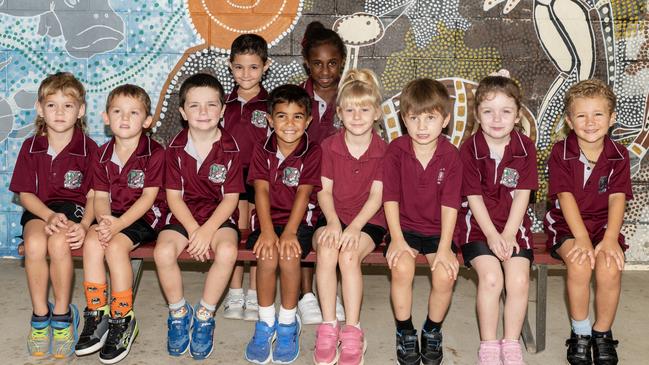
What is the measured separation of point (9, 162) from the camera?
4.62 m

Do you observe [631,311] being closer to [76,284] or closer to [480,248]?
[480,248]

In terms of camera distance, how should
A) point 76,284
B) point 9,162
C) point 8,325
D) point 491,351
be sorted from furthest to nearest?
point 9,162
point 76,284
point 8,325
point 491,351

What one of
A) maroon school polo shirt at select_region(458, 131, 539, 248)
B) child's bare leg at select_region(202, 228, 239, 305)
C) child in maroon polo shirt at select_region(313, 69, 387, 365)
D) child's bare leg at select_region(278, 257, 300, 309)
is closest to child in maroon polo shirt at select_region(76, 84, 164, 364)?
child's bare leg at select_region(202, 228, 239, 305)

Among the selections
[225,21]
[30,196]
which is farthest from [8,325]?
[225,21]

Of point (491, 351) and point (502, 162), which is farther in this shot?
point (502, 162)

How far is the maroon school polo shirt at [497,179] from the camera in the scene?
330cm

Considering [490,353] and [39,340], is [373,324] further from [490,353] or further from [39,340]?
[39,340]

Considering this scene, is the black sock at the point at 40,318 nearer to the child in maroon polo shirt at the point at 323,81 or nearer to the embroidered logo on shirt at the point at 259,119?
the child in maroon polo shirt at the point at 323,81

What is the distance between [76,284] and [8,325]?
736 millimetres

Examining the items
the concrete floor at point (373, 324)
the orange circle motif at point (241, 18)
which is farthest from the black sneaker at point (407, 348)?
the orange circle motif at point (241, 18)

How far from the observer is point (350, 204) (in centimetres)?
346

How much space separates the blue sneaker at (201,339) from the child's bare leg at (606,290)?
176 cm

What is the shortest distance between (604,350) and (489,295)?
595 millimetres

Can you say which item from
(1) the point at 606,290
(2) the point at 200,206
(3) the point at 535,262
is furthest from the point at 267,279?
(1) the point at 606,290
